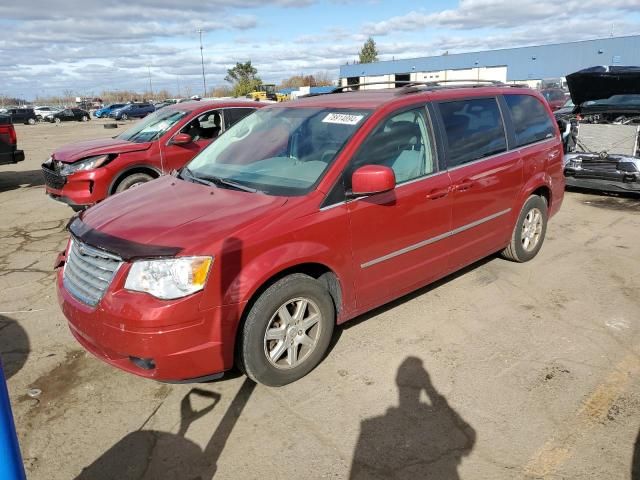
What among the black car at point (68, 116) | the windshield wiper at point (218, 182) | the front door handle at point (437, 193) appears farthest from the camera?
the black car at point (68, 116)

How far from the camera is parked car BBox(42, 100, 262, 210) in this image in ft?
22.8

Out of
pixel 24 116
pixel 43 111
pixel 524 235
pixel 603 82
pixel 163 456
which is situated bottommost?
pixel 163 456

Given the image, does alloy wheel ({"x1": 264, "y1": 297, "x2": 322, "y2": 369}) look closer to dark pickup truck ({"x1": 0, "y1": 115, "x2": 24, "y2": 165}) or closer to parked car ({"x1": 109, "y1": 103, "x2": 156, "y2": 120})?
dark pickup truck ({"x1": 0, "y1": 115, "x2": 24, "y2": 165})

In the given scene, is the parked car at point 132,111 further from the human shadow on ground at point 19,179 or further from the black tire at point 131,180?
the black tire at point 131,180

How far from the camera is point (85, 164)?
697 cm

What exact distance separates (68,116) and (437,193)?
Result: 50945 millimetres

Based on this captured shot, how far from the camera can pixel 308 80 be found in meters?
93.6

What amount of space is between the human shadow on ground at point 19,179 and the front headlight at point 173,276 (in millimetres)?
9572

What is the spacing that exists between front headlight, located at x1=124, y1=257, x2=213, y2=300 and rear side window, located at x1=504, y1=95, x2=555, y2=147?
348 centimetres

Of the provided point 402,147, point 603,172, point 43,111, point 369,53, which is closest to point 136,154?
point 402,147

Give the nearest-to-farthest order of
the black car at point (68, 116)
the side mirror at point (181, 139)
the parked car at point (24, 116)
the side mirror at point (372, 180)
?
1. the side mirror at point (372, 180)
2. the side mirror at point (181, 139)
3. the parked car at point (24, 116)
4. the black car at point (68, 116)

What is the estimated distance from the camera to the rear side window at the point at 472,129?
4188 mm

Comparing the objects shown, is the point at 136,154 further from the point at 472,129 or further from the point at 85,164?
the point at 472,129

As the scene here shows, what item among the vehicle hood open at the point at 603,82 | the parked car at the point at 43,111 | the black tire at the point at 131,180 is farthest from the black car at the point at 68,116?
the vehicle hood open at the point at 603,82
